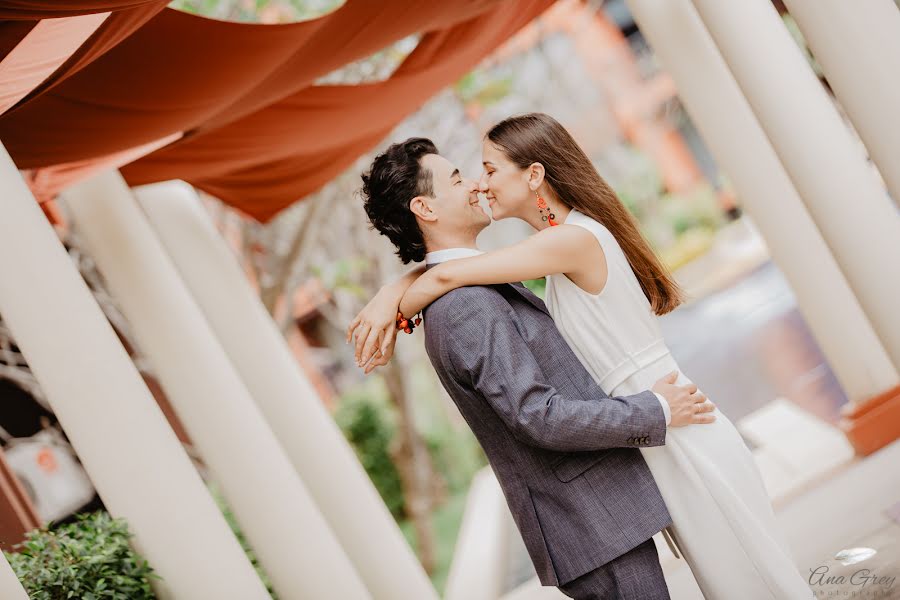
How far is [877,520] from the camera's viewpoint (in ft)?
11.9

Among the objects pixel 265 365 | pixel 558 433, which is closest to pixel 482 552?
pixel 265 365

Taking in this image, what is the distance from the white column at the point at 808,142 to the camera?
3.83m

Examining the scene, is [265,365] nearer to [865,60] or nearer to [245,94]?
[245,94]

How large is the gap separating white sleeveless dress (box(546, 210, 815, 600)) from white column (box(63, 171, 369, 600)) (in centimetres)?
175

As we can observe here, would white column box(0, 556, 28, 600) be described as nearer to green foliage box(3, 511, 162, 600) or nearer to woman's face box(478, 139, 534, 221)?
green foliage box(3, 511, 162, 600)

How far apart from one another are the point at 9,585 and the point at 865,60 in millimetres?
3323

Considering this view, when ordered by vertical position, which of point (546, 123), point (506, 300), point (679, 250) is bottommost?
point (679, 250)

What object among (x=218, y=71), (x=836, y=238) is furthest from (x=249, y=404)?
(x=836, y=238)

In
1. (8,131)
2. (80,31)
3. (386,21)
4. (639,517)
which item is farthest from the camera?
(386,21)

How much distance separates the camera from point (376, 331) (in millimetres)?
2434

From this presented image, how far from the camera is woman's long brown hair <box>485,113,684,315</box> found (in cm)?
248

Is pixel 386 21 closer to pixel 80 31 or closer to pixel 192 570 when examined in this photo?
pixel 80 31

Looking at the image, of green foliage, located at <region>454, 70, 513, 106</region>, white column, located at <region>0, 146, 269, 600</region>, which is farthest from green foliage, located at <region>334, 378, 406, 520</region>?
white column, located at <region>0, 146, 269, 600</region>

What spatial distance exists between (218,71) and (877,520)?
3336 mm
